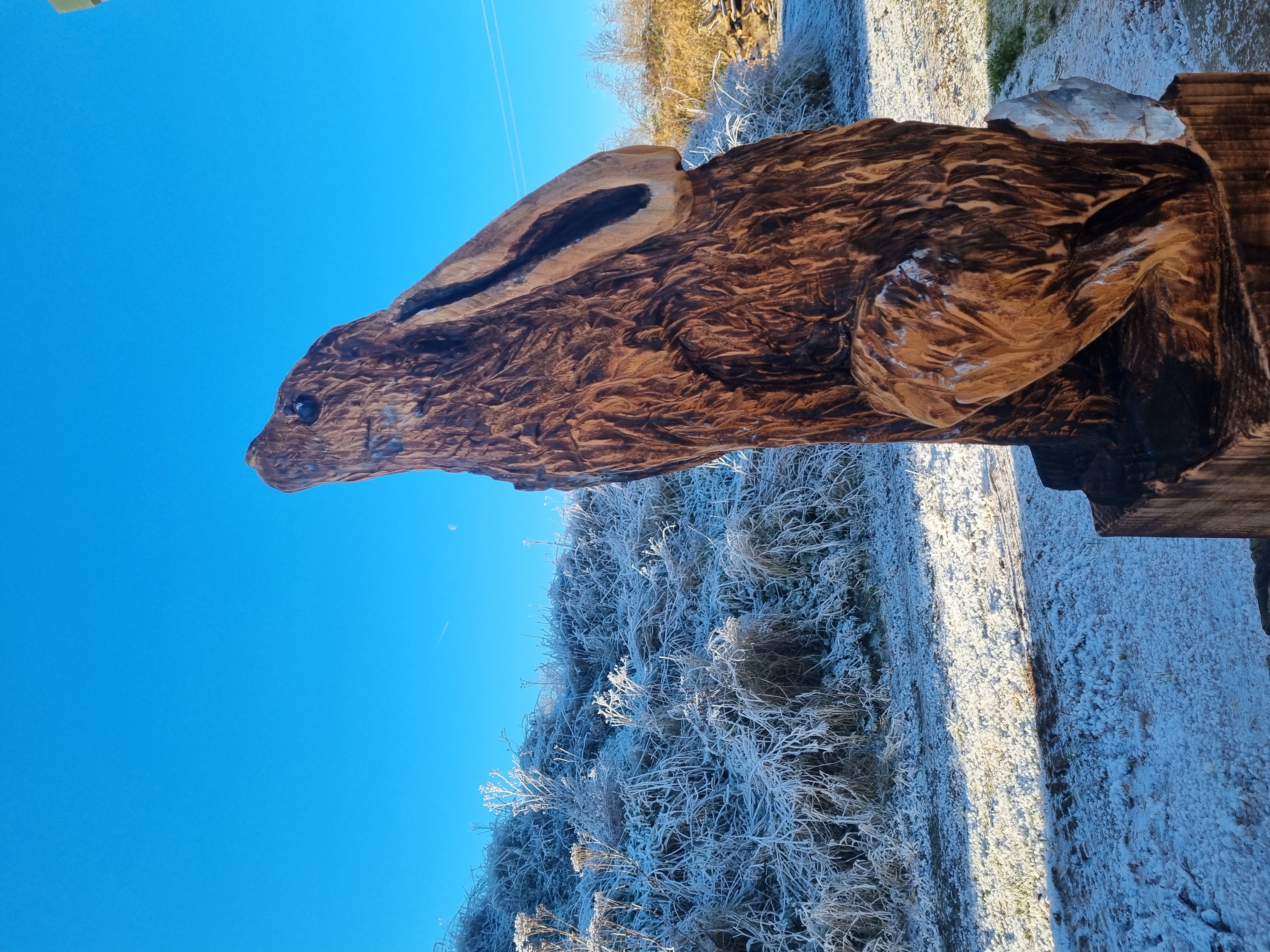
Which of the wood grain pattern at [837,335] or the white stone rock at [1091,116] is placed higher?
the white stone rock at [1091,116]

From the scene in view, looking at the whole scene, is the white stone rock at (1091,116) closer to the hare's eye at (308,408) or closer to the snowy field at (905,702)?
the snowy field at (905,702)

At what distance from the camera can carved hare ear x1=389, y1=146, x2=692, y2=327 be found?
4.03 ft

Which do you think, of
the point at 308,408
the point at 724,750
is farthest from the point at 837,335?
the point at 724,750

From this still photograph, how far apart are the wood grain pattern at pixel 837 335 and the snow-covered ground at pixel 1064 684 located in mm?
518

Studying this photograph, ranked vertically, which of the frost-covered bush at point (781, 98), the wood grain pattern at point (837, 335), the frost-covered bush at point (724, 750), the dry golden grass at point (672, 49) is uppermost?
the dry golden grass at point (672, 49)

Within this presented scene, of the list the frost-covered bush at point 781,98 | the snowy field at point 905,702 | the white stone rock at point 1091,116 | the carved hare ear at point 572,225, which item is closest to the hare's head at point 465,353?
the carved hare ear at point 572,225

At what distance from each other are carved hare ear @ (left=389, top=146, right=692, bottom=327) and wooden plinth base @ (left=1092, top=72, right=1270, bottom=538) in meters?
0.69

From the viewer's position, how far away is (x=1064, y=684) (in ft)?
6.63

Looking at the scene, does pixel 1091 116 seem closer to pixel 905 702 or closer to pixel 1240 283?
pixel 1240 283

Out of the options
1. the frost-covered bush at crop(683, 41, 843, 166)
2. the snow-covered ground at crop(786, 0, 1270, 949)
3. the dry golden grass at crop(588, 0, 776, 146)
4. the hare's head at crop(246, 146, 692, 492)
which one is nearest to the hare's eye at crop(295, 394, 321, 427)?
the hare's head at crop(246, 146, 692, 492)

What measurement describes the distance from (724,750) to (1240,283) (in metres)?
2.24

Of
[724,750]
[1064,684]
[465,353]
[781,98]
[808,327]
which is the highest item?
[781,98]

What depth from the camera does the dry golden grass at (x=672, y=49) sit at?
5.12 meters

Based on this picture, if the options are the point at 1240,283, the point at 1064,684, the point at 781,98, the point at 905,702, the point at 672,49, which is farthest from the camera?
the point at 672,49
